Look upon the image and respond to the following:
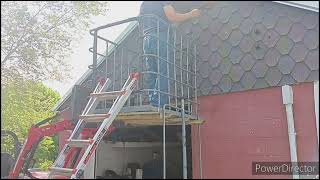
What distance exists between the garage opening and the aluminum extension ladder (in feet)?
6.35

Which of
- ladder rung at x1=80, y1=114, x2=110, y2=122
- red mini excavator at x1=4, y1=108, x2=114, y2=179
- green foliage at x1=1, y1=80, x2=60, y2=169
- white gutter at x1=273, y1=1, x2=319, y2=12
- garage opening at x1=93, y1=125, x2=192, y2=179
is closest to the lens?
green foliage at x1=1, y1=80, x2=60, y2=169

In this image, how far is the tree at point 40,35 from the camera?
2.75 m

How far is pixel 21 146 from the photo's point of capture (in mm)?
3594

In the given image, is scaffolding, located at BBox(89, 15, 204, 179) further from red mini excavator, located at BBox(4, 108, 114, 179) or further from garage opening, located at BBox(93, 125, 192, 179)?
garage opening, located at BBox(93, 125, 192, 179)

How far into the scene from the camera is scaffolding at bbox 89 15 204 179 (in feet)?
14.4

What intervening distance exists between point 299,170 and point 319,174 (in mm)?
217

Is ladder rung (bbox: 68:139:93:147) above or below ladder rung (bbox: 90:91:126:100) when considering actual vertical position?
below

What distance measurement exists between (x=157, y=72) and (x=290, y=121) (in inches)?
67.2

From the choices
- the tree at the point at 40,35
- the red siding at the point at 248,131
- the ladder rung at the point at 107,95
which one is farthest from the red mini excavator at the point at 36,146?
the red siding at the point at 248,131

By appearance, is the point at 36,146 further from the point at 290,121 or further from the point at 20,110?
the point at 290,121

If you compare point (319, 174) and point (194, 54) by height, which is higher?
point (194, 54)

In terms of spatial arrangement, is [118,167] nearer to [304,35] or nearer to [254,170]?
[254,170]

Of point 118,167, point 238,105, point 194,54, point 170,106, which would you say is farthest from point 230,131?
point 118,167

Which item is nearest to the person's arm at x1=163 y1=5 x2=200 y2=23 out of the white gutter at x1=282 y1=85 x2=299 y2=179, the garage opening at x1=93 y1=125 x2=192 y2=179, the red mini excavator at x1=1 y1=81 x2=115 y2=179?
the white gutter at x1=282 y1=85 x2=299 y2=179
